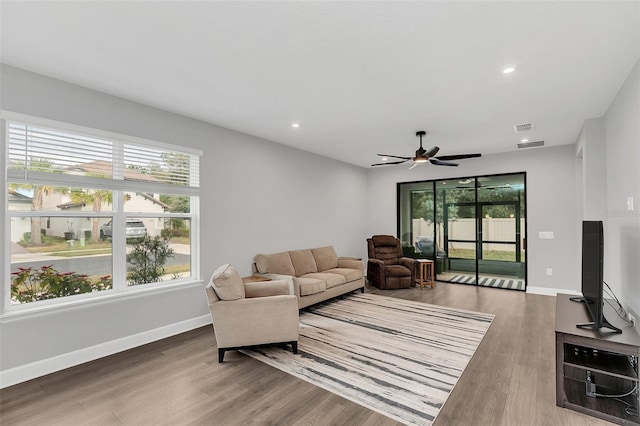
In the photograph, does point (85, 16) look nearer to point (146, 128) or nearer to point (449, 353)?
point (146, 128)

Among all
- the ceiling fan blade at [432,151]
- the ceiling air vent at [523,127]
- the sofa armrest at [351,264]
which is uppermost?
the ceiling air vent at [523,127]

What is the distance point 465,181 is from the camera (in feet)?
22.3

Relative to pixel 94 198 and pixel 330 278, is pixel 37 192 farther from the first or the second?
pixel 330 278

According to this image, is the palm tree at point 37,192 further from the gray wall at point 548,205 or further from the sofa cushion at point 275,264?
the gray wall at point 548,205

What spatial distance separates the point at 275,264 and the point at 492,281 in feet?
15.6

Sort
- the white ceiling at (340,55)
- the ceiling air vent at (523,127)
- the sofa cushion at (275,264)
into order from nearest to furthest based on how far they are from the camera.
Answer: the white ceiling at (340,55), the ceiling air vent at (523,127), the sofa cushion at (275,264)

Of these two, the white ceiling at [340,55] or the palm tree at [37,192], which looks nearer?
the white ceiling at [340,55]

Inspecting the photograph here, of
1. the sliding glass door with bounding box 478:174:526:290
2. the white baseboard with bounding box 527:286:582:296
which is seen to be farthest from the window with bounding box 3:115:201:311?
the white baseboard with bounding box 527:286:582:296

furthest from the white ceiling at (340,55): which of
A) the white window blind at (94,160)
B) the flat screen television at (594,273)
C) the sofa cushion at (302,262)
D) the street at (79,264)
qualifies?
the sofa cushion at (302,262)

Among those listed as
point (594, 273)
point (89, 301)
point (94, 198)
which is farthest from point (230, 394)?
point (594, 273)

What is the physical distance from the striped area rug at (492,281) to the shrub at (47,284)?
21.5 ft

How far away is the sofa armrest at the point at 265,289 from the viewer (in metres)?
3.71

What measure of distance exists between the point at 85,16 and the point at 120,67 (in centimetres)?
73

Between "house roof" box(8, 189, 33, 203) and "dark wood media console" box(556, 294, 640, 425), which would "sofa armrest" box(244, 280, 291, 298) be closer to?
"house roof" box(8, 189, 33, 203)
